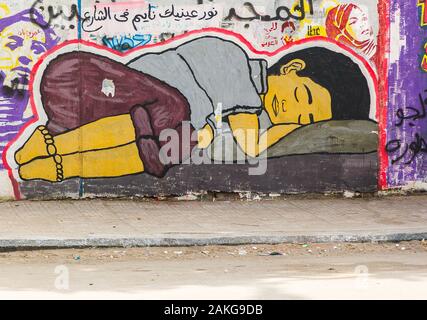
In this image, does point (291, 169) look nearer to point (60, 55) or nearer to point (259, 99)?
point (259, 99)

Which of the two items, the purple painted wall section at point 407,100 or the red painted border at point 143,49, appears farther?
the purple painted wall section at point 407,100

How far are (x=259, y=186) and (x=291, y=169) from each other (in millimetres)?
513

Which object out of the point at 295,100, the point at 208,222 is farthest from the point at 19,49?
the point at 295,100

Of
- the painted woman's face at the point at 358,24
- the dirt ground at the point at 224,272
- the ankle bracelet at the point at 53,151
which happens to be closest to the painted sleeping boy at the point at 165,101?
the ankle bracelet at the point at 53,151

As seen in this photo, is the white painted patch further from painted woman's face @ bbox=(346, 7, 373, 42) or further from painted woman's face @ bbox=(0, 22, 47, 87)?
painted woman's face @ bbox=(346, 7, 373, 42)

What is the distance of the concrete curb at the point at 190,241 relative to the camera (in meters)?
9.96

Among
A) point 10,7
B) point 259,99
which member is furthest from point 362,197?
point 10,7

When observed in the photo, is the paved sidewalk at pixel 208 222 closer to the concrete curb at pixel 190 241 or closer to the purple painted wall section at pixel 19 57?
the concrete curb at pixel 190 241

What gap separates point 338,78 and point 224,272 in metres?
4.63

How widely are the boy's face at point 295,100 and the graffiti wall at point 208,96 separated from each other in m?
0.01

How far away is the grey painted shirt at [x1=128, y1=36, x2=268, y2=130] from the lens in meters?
12.2

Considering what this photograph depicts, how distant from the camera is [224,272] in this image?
877cm

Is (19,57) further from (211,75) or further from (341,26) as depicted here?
(341,26)

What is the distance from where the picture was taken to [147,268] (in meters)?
9.05
